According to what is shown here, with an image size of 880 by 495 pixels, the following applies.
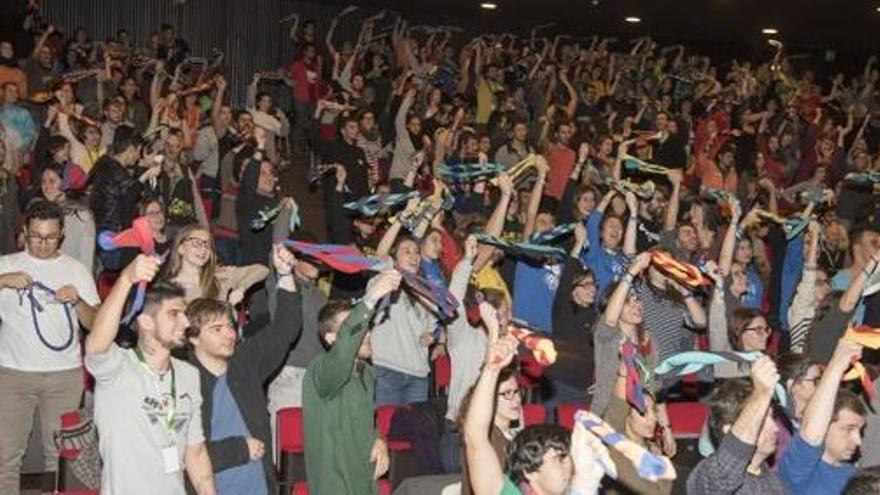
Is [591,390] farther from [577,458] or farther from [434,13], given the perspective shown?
[434,13]

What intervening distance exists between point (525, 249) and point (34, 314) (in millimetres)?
3172

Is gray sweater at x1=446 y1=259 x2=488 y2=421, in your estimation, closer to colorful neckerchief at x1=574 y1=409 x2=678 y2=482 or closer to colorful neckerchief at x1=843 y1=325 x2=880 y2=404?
colorful neckerchief at x1=843 y1=325 x2=880 y2=404

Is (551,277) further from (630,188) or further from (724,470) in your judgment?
(724,470)

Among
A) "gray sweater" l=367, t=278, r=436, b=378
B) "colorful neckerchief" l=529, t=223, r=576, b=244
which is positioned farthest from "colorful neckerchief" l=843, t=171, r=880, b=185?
"gray sweater" l=367, t=278, r=436, b=378

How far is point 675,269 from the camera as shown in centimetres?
756

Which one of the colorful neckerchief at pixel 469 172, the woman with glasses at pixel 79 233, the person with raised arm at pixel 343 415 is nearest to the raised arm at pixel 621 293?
the person with raised arm at pixel 343 415

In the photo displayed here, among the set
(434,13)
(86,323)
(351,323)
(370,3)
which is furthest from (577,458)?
(434,13)

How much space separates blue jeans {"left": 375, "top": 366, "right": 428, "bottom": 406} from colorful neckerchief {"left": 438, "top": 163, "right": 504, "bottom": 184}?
283cm

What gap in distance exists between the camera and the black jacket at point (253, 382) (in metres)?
5.59

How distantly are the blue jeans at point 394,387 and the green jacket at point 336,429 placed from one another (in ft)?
8.07

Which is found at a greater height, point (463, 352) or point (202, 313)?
point (202, 313)

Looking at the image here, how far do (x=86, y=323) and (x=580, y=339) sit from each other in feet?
11.1

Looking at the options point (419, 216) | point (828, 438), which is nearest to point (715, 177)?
point (419, 216)

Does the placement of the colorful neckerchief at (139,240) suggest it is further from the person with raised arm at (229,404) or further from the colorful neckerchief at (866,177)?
the colorful neckerchief at (866,177)
